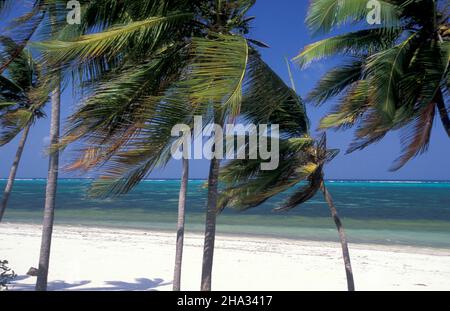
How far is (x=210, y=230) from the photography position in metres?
4.88

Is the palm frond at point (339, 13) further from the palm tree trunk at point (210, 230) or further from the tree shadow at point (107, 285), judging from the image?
the tree shadow at point (107, 285)

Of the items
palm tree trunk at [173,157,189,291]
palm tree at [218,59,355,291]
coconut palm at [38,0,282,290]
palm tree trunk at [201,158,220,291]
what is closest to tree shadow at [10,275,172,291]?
palm tree trunk at [173,157,189,291]

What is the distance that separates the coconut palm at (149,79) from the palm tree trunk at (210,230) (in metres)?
0.01

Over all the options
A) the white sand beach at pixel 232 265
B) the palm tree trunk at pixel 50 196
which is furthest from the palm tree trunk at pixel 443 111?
the palm tree trunk at pixel 50 196

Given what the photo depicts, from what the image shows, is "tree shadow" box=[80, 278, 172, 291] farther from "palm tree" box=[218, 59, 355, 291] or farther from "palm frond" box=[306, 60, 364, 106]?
"palm frond" box=[306, 60, 364, 106]

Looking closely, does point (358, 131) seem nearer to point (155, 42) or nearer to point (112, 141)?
point (155, 42)

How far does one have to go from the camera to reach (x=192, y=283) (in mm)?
11016

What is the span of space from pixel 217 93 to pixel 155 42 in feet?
4.21

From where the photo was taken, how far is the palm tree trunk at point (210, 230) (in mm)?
4781

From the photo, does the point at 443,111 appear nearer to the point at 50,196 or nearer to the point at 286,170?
the point at 286,170

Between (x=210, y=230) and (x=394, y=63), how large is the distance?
3347mm

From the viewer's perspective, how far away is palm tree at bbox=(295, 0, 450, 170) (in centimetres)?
580

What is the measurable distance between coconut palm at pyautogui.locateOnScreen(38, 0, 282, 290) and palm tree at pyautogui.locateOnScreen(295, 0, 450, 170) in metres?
1.81
